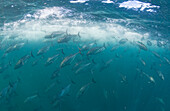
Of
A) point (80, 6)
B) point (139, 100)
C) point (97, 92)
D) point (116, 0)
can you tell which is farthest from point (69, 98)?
point (116, 0)

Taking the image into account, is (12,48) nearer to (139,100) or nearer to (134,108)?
(134,108)

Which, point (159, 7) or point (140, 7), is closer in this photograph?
point (159, 7)

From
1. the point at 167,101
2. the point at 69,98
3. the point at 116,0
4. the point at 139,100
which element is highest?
the point at 116,0

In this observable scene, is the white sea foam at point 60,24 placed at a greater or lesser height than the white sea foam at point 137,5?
lesser

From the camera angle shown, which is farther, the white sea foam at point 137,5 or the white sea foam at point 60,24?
the white sea foam at point 60,24

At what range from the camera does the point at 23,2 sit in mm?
13156

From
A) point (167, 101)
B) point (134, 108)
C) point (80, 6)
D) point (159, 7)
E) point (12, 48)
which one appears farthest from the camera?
point (167, 101)

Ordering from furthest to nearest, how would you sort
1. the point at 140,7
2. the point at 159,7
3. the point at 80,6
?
the point at 80,6 → the point at 140,7 → the point at 159,7

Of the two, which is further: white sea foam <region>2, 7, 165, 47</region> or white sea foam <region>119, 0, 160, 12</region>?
white sea foam <region>2, 7, 165, 47</region>

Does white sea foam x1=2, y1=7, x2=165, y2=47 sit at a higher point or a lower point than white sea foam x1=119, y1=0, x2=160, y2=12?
lower

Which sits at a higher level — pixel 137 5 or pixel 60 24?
pixel 137 5

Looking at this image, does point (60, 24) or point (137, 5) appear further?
point (60, 24)

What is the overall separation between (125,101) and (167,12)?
1255cm

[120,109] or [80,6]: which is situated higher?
[80,6]
